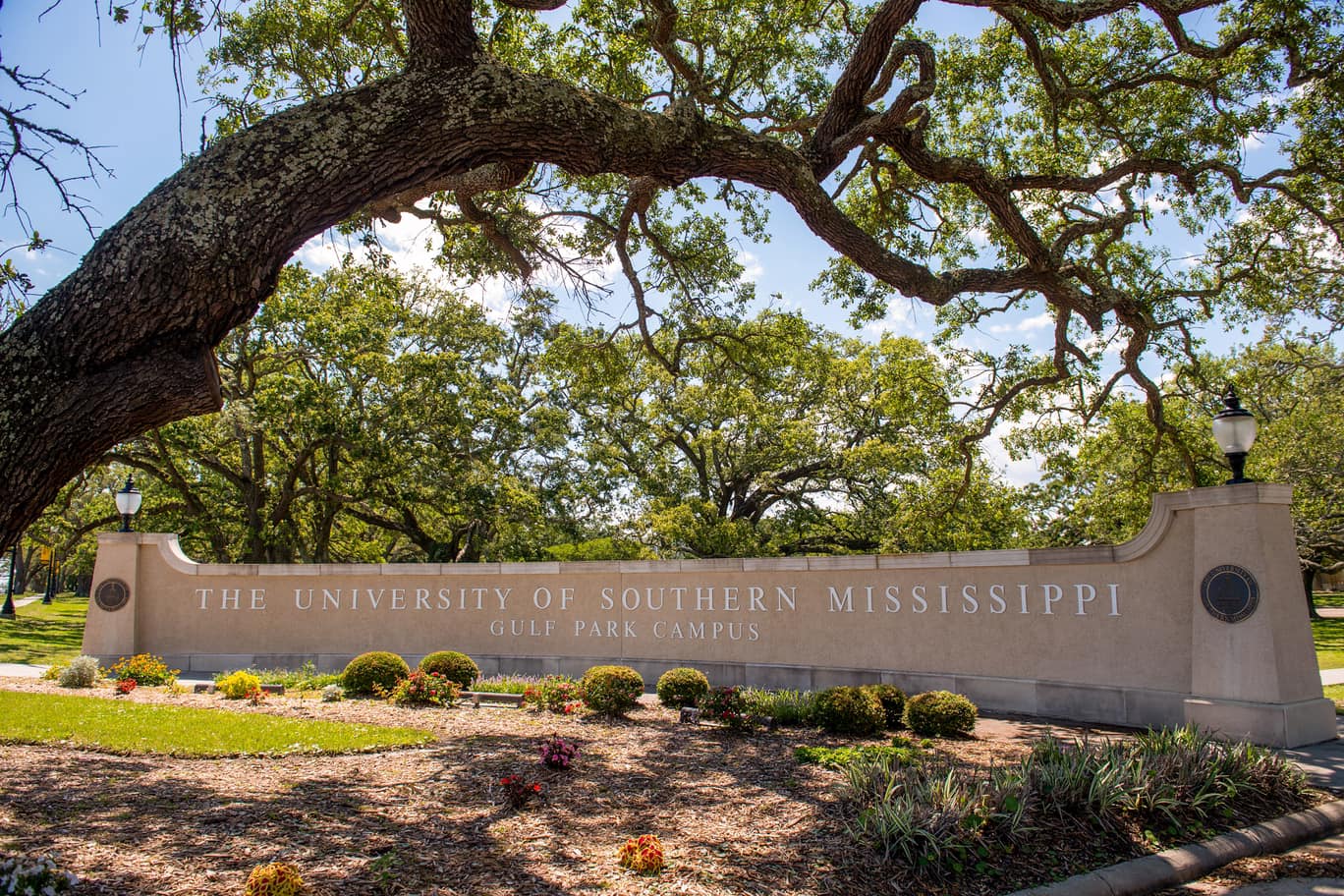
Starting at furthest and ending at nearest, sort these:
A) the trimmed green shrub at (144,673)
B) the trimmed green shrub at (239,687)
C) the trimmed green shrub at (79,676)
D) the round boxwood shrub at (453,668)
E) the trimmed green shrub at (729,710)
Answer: the trimmed green shrub at (144,673) → the trimmed green shrub at (79,676) → the round boxwood shrub at (453,668) → the trimmed green shrub at (239,687) → the trimmed green shrub at (729,710)

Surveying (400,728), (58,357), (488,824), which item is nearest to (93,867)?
(488,824)

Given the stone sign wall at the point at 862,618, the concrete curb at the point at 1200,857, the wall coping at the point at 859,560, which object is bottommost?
the concrete curb at the point at 1200,857

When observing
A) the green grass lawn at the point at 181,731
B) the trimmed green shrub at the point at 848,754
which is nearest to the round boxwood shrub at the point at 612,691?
the green grass lawn at the point at 181,731

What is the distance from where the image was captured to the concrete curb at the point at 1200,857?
520cm

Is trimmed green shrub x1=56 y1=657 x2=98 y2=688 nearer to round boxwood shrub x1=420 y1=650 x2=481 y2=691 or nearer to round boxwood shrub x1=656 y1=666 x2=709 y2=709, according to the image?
round boxwood shrub x1=420 y1=650 x2=481 y2=691

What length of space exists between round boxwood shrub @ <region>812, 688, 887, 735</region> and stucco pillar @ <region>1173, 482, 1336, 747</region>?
3.30m

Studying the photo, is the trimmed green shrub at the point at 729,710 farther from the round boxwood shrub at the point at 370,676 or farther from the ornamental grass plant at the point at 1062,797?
the round boxwood shrub at the point at 370,676

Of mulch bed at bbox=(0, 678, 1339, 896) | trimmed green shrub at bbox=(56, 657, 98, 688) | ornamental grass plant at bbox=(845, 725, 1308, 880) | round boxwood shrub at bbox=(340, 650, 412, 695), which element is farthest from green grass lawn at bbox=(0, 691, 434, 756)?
ornamental grass plant at bbox=(845, 725, 1308, 880)

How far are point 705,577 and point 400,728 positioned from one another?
593cm

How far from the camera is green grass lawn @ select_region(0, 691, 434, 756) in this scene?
855cm

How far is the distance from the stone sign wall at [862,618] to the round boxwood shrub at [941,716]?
238cm

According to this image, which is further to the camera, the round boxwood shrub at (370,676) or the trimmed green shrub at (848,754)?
the round boxwood shrub at (370,676)

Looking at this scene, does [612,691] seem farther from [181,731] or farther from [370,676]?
[181,731]

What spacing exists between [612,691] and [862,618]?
4.25 m
